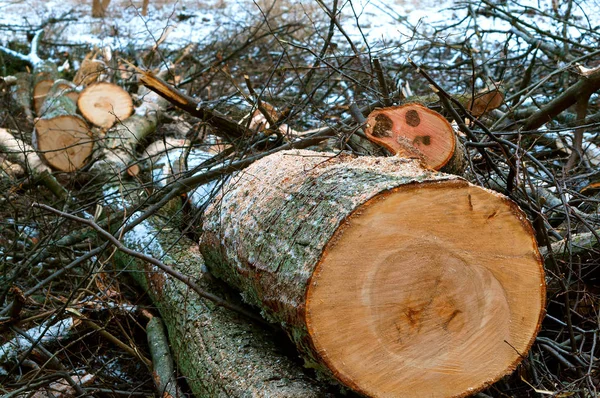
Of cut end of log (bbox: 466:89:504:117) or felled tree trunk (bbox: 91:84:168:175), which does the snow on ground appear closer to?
felled tree trunk (bbox: 91:84:168:175)

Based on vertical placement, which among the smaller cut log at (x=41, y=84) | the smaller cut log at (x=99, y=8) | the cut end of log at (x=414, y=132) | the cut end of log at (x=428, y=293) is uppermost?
the smaller cut log at (x=99, y=8)

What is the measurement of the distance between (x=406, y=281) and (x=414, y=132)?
2.98 ft

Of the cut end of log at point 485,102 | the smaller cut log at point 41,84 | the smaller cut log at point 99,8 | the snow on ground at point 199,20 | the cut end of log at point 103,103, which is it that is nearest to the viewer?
the cut end of log at point 485,102

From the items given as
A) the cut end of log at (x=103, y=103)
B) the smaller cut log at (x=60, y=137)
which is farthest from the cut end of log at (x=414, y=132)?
the cut end of log at (x=103, y=103)

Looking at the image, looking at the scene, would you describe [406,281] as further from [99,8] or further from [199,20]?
[99,8]

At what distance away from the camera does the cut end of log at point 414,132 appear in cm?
269

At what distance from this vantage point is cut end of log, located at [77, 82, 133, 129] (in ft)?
18.6

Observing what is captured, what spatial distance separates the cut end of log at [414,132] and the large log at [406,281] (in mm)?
496

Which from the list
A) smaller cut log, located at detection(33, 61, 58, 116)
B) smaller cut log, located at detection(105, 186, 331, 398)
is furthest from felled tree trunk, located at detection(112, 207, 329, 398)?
smaller cut log, located at detection(33, 61, 58, 116)

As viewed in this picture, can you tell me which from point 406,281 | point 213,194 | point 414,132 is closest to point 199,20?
point 213,194

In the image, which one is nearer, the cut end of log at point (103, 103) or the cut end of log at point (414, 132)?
the cut end of log at point (414, 132)

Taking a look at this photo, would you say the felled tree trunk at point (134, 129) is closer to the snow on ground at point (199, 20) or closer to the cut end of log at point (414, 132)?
the snow on ground at point (199, 20)

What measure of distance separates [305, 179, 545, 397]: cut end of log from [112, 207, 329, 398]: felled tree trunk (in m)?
0.30

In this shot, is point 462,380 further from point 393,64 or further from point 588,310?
point 393,64
